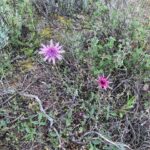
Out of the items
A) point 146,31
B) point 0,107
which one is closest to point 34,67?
point 0,107

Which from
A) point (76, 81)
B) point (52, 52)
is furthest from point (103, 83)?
point (52, 52)

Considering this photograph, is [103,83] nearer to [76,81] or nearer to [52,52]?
[76,81]

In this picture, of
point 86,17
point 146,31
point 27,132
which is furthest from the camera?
point 86,17

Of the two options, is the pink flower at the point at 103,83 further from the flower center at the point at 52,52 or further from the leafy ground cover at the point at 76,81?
the flower center at the point at 52,52

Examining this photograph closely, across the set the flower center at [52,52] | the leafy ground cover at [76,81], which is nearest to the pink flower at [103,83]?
the leafy ground cover at [76,81]

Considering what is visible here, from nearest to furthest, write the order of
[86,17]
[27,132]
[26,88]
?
[27,132] < [26,88] < [86,17]

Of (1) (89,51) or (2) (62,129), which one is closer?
(2) (62,129)

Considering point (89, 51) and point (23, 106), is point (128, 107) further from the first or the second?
point (23, 106)

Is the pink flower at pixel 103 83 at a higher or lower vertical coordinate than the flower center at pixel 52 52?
lower

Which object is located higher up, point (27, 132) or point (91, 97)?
point (91, 97)
